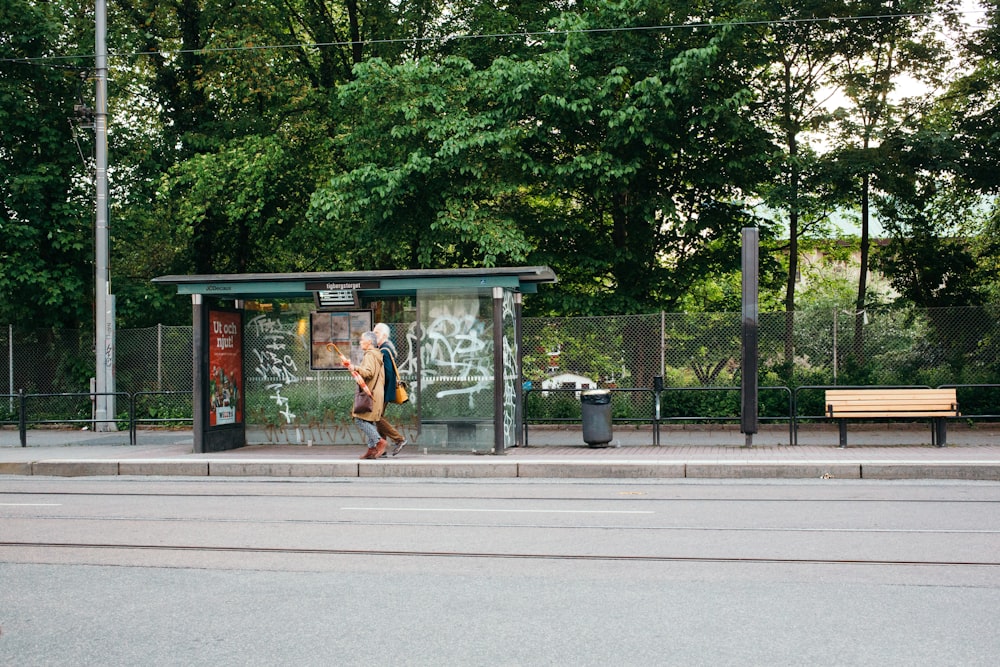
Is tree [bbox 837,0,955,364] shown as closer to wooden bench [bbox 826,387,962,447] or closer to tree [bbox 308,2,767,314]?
tree [bbox 308,2,767,314]

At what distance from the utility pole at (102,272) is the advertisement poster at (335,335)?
522 cm

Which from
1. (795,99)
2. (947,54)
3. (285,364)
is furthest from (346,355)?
(947,54)

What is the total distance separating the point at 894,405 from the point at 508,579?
1017 centimetres

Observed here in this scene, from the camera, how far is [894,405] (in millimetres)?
15477

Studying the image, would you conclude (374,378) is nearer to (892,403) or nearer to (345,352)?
(345,352)

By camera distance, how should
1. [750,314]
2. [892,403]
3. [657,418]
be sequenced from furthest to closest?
[657,418], [892,403], [750,314]

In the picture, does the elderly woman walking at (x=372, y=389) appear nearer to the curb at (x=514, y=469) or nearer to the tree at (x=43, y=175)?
the curb at (x=514, y=469)

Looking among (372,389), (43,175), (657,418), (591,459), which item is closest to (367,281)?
(372,389)

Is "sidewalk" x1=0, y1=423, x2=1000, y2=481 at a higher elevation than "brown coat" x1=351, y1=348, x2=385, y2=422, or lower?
lower

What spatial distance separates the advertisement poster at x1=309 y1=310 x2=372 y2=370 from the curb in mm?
2523

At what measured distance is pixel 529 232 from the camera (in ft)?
72.5

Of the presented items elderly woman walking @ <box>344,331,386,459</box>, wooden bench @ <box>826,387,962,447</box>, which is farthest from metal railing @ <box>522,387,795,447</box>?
elderly woman walking @ <box>344,331,386,459</box>

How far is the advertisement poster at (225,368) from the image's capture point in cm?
1659

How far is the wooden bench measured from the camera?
15.3 metres
